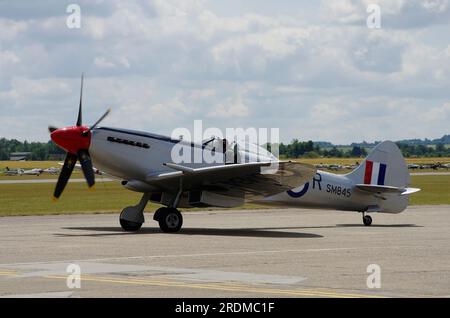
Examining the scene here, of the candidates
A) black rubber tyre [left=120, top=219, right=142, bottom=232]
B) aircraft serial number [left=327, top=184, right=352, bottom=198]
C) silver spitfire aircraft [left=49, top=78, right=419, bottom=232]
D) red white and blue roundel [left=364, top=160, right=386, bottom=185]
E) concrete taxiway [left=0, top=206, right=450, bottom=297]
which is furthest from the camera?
red white and blue roundel [left=364, top=160, right=386, bottom=185]

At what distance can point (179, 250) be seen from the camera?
19.0 metres

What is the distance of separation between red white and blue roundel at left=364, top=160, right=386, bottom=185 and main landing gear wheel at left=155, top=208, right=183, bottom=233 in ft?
25.0

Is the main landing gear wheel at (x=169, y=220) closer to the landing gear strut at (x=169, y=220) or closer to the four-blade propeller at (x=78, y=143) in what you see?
the landing gear strut at (x=169, y=220)


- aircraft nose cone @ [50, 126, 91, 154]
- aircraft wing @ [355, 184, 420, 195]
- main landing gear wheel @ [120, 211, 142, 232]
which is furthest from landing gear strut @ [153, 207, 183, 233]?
aircraft wing @ [355, 184, 420, 195]

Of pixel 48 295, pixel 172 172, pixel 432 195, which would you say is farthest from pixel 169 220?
pixel 432 195

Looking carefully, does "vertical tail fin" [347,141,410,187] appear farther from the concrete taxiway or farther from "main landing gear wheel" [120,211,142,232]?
"main landing gear wheel" [120,211,142,232]

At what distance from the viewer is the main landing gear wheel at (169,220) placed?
80.3 feet

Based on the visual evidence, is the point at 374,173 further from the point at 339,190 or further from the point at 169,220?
the point at 169,220

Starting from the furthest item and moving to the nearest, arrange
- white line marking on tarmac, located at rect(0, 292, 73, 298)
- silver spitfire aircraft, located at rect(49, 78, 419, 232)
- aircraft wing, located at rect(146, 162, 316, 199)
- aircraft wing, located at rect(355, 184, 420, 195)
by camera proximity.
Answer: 1. aircraft wing, located at rect(355, 184, 420, 195)
2. silver spitfire aircraft, located at rect(49, 78, 419, 232)
3. aircraft wing, located at rect(146, 162, 316, 199)
4. white line marking on tarmac, located at rect(0, 292, 73, 298)

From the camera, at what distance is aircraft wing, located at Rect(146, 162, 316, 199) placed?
23.7 m

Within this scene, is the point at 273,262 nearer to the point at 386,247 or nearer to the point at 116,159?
the point at 386,247

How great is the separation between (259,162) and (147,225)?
5.61 m

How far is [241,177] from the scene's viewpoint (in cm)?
2462

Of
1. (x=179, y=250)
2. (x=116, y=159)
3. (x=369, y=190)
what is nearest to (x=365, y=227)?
(x=369, y=190)
